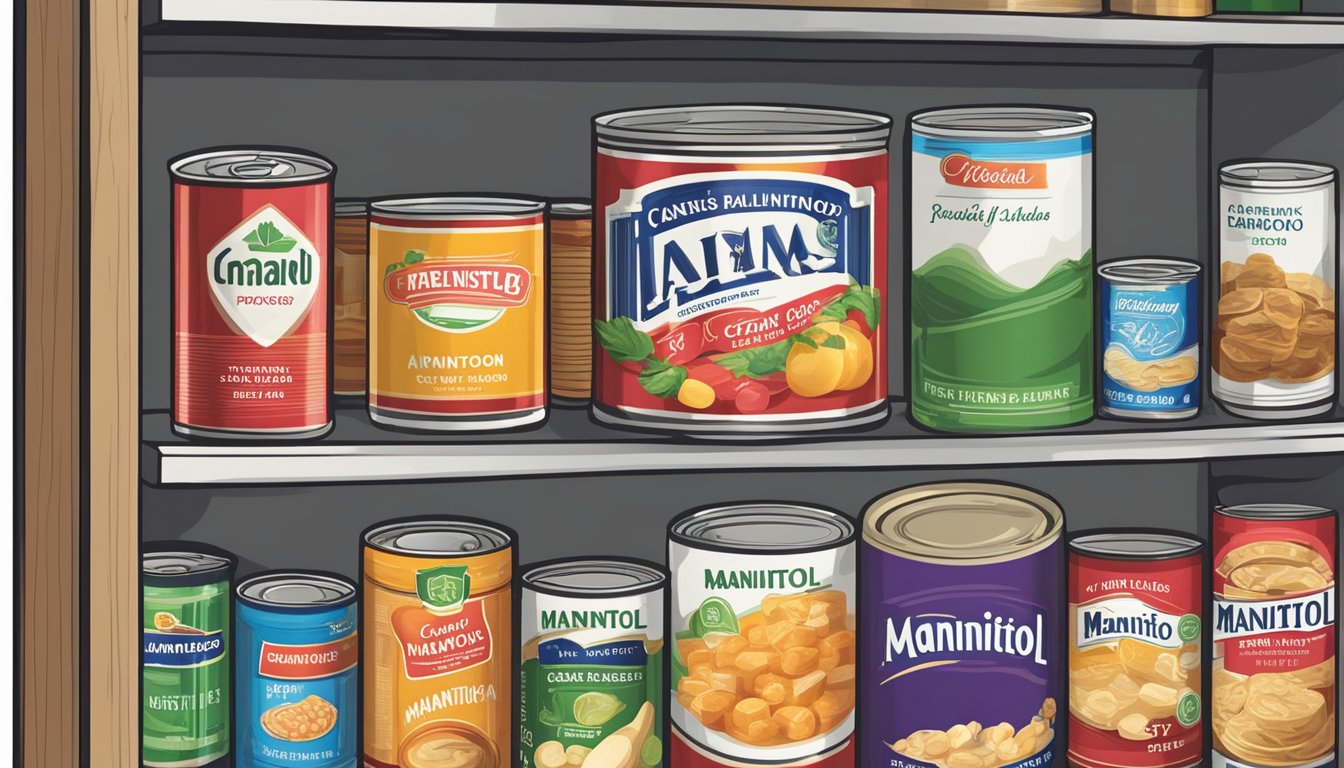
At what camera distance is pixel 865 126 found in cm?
145

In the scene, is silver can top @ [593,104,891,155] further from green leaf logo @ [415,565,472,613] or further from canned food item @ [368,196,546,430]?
green leaf logo @ [415,565,472,613]

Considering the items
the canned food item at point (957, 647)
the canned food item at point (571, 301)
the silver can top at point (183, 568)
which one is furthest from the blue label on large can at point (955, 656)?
the silver can top at point (183, 568)

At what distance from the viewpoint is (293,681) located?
57.6 inches

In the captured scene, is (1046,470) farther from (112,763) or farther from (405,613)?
(112,763)

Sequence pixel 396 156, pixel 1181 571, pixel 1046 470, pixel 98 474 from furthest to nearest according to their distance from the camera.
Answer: pixel 1046 470, pixel 396 156, pixel 1181 571, pixel 98 474

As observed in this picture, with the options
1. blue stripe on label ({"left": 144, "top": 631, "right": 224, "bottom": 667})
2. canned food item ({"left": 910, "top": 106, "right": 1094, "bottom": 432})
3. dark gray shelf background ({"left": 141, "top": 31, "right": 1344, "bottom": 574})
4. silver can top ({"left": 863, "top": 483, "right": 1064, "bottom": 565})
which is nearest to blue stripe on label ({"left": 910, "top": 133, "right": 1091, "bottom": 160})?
canned food item ({"left": 910, "top": 106, "right": 1094, "bottom": 432})

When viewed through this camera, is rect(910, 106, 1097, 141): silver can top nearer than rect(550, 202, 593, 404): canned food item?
Yes

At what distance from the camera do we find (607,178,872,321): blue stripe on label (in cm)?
140

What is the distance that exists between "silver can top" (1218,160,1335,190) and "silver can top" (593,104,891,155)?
0.33 meters

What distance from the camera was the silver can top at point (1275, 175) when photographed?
156cm

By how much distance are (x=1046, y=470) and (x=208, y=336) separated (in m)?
0.93

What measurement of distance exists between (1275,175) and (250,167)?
38.4 inches

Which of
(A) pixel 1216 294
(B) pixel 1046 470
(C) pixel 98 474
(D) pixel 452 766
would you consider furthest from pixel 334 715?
(A) pixel 1216 294

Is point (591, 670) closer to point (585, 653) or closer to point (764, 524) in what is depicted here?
point (585, 653)
